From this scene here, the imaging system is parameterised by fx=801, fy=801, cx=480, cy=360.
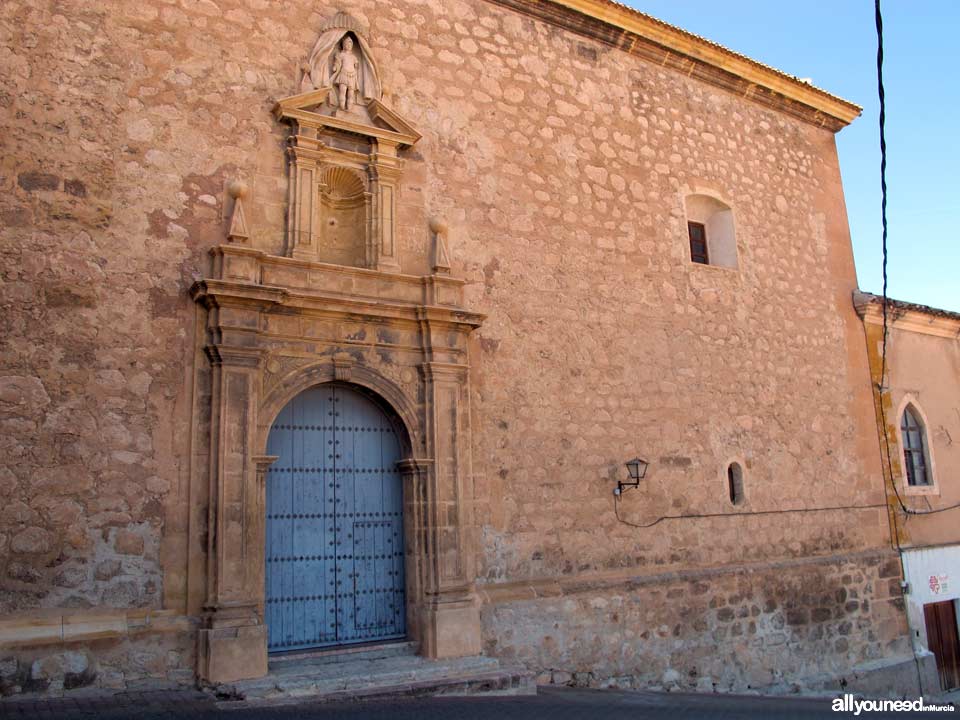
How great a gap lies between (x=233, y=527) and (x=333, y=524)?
3.28 feet

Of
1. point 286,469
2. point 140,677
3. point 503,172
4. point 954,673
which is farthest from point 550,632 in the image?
point 954,673

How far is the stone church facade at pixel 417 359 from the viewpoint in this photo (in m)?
5.60

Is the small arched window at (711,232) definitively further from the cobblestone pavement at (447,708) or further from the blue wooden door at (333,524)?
the cobblestone pavement at (447,708)

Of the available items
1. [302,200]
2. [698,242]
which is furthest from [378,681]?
[698,242]

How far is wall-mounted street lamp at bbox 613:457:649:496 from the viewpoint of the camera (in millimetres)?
8023

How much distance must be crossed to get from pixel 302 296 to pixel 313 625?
263 centimetres

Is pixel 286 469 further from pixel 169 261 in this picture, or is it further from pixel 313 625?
pixel 169 261

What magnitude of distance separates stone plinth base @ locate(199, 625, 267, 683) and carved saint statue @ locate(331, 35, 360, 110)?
4.45 m

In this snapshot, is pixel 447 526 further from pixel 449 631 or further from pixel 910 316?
pixel 910 316

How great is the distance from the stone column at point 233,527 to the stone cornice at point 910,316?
8.66 meters

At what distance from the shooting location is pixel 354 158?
7.13 m

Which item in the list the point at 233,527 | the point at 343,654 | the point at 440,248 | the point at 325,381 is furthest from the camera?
the point at 440,248

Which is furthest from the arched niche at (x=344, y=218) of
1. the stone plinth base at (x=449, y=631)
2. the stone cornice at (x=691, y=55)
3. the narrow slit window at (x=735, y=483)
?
the narrow slit window at (x=735, y=483)

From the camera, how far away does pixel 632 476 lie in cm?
809
